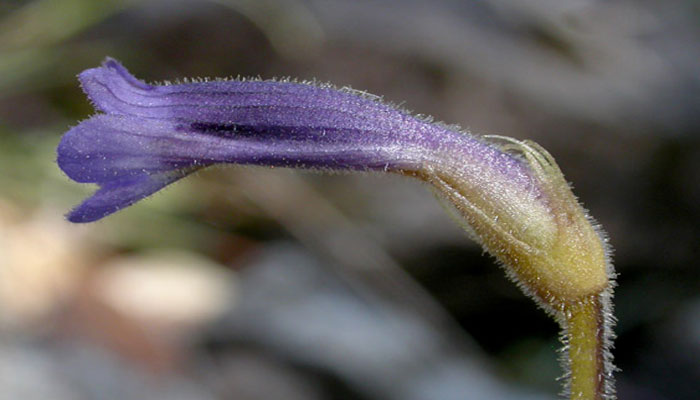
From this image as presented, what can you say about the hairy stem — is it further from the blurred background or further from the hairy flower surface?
the blurred background

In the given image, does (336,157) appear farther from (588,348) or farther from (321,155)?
(588,348)

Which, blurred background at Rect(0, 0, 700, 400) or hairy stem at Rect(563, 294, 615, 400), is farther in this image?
blurred background at Rect(0, 0, 700, 400)

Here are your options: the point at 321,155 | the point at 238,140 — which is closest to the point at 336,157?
the point at 321,155

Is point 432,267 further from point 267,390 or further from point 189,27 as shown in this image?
point 189,27

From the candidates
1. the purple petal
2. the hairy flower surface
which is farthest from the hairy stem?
the purple petal

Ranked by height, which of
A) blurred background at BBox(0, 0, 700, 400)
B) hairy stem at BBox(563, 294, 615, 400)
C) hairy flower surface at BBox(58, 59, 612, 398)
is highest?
blurred background at BBox(0, 0, 700, 400)

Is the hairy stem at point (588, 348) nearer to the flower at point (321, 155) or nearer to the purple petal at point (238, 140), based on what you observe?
the flower at point (321, 155)

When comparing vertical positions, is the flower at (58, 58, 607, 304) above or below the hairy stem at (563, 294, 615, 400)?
above

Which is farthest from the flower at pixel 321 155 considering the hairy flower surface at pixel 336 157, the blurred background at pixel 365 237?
the blurred background at pixel 365 237
